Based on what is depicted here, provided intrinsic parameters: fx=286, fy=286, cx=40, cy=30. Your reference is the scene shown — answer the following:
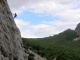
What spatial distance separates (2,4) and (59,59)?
3884 inches

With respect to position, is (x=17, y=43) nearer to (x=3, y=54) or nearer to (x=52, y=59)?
(x=3, y=54)

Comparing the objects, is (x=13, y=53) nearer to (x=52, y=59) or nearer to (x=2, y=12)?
(x=2, y=12)

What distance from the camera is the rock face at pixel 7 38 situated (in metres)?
28.7

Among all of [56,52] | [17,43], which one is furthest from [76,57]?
[17,43]

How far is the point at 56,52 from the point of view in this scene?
5482 inches

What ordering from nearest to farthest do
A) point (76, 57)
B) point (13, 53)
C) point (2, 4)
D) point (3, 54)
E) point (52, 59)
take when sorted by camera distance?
point (3, 54)
point (13, 53)
point (2, 4)
point (52, 59)
point (76, 57)

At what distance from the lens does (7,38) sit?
1204 inches

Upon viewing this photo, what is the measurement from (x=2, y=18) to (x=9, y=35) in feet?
6.74

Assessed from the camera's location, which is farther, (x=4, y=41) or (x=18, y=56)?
(x=18, y=56)

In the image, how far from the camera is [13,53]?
31.2 m

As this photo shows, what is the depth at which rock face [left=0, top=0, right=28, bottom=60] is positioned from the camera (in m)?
28.7

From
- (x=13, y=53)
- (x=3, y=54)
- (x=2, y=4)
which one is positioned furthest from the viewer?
(x=2, y=4)

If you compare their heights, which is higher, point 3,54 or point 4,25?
point 4,25

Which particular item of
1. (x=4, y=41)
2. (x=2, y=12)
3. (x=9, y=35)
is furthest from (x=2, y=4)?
(x=4, y=41)
